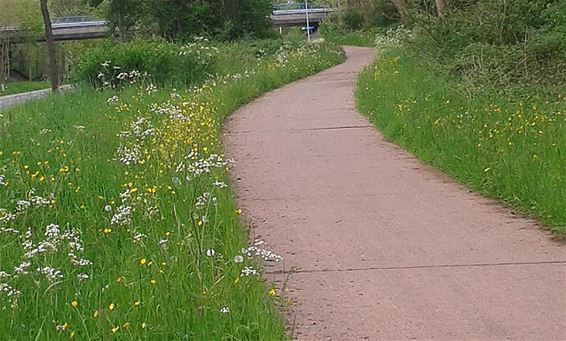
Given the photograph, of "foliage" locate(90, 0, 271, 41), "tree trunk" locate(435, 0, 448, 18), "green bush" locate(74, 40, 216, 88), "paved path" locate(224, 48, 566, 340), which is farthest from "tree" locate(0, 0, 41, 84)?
"paved path" locate(224, 48, 566, 340)

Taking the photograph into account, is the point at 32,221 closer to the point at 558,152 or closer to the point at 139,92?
the point at 558,152

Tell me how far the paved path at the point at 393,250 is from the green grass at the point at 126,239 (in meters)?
0.42

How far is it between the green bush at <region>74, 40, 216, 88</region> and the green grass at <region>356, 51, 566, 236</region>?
21.5 ft

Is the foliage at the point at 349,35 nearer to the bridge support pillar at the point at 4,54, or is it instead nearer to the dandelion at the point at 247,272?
the bridge support pillar at the point at 4,54

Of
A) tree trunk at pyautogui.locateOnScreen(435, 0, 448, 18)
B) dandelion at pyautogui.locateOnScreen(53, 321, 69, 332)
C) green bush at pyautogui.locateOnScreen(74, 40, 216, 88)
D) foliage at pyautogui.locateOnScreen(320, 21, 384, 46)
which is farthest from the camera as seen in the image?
foliage at pyautogui.locateOnScreen(320, 21, 384, 46)

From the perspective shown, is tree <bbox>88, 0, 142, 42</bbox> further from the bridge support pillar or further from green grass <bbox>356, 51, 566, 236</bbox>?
the bridge support pillar

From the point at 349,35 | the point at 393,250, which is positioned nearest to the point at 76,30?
the point at 349,35

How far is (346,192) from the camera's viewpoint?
28.8 ft

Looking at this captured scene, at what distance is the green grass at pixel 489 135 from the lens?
7.74 m

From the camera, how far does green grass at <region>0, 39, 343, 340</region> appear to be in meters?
4.78

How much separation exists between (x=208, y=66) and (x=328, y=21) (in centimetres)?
4360

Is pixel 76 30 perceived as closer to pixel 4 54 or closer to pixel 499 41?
pixel 4 54

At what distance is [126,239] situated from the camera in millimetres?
6352

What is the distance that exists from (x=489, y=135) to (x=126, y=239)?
457 cm
